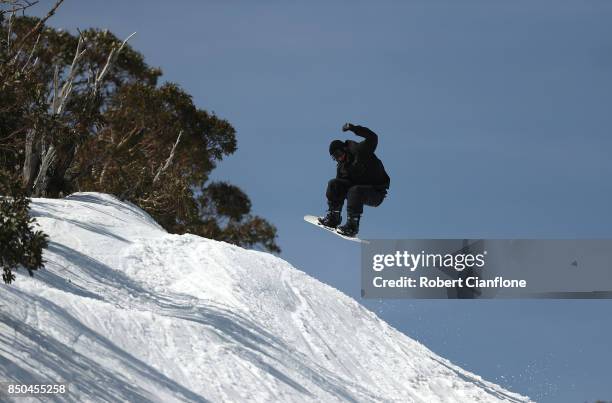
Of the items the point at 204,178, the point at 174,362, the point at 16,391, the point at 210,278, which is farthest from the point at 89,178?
the point at 16,391

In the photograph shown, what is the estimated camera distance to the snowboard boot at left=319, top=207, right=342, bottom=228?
17.5 meters

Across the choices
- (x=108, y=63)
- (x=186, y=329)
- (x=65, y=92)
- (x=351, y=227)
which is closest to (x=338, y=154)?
(x=351, y=227)

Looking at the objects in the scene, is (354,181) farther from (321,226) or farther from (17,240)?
(17,240)

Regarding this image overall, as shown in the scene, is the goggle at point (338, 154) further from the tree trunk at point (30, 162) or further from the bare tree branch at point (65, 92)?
the bare tree branch at point (65, 92)

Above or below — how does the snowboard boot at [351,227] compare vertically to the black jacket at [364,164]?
below

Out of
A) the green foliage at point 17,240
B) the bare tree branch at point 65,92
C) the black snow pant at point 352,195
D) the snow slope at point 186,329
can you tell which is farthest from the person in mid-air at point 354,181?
the bare tree branch at point 65,92

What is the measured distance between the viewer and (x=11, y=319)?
14.8m

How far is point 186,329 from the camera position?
56.3 ft

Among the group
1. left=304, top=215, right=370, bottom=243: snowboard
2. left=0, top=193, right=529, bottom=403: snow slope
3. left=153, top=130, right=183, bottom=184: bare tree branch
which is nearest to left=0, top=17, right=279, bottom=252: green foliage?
left=153, top=130, right=183, bottom=184: bare tree branch

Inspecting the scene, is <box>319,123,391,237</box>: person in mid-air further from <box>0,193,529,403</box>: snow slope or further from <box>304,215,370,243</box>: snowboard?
<box>0,193,529,403</box>: snow slope

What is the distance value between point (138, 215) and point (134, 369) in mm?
13184

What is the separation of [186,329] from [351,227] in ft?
11.8

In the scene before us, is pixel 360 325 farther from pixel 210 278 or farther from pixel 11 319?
pixel 11 319

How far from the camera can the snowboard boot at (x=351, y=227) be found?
17281 millimetres
